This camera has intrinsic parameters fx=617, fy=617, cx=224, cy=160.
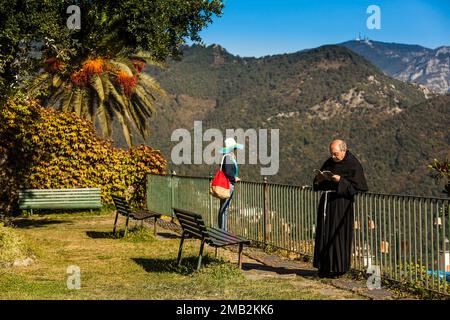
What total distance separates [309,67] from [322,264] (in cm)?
15188

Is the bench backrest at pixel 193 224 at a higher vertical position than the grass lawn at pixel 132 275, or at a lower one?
higher

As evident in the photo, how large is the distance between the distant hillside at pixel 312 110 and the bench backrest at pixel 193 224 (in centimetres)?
7919

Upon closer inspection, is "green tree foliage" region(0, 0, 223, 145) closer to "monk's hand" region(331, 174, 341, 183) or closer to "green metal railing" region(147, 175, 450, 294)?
"green metal railing" region(147, 175, 450, 294)

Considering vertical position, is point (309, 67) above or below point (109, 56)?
above

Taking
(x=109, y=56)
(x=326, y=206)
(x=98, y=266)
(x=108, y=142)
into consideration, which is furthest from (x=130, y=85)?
(x=326, y=206)

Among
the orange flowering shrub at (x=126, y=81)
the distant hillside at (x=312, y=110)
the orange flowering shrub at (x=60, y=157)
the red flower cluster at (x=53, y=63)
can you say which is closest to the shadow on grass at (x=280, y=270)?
the orange flowering shrub at (x=60, y=157)

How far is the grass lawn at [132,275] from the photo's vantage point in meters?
7.64

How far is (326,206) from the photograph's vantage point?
8.89 m

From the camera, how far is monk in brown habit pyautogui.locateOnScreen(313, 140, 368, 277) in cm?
859

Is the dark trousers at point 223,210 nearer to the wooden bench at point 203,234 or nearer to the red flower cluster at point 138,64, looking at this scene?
the wooden bench at point 203,234

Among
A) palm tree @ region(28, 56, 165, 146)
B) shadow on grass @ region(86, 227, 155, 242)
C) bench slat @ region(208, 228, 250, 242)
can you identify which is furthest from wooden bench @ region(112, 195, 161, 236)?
palm tree @ region(28, 56, 165, 146)
